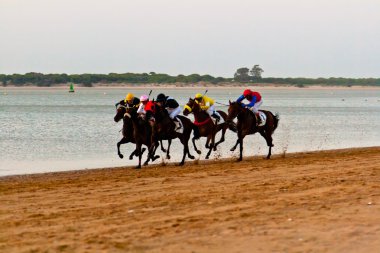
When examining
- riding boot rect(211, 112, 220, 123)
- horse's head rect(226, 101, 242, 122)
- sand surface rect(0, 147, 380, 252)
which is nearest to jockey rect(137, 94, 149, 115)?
horse's head rect(226, 101, 242, 122)

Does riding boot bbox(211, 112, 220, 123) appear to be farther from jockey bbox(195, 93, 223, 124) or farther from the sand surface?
the sand surface

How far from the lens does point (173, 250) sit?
30.4ft

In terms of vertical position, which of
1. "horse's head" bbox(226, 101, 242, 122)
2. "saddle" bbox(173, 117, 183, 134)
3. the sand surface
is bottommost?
the sand surface

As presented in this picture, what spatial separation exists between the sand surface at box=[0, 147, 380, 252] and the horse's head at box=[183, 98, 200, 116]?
4.59m

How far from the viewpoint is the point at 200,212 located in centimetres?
1180

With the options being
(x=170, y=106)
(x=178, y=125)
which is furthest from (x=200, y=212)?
(x=178, y=125)

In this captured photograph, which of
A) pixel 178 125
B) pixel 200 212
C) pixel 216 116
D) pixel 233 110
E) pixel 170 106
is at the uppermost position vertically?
pixel 170 106

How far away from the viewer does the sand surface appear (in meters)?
9.62

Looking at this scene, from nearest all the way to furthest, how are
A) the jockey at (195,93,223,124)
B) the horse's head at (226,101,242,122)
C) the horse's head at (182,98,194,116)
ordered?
the horse's head at (226,101,242,122)
the horse's head at (182,98,194,116)
the jockey at (195,93,223,124)

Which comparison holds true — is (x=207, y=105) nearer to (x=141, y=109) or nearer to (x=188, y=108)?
(x=188, y=108)

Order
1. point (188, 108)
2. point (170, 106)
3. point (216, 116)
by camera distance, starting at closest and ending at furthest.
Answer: point (170, 106) → point (188, 108) → point (216, 116)

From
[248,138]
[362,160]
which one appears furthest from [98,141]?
[362,160]

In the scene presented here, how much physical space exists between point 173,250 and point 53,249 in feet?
4.29

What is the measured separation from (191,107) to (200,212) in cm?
1151
